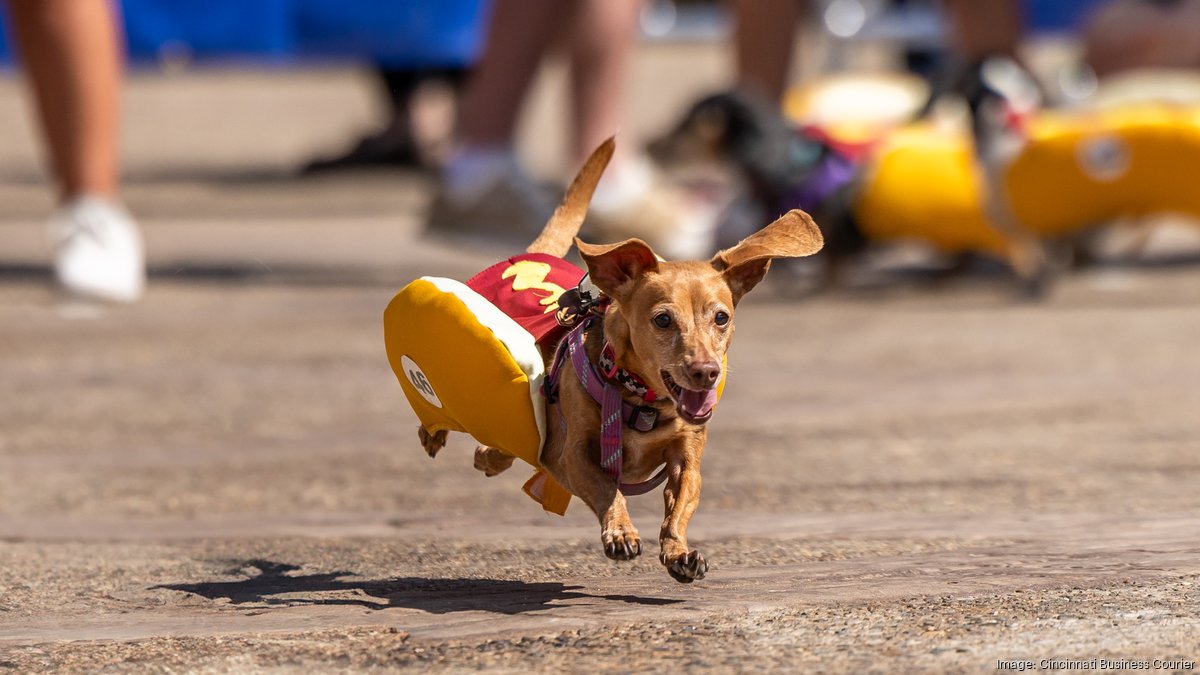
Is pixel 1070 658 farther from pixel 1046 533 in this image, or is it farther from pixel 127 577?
pixel 127 577

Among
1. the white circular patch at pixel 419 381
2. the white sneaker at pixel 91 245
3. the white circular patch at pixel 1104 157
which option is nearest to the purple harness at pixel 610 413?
the white circular patch at pixel 419 381

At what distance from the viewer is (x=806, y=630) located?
7.57 feet

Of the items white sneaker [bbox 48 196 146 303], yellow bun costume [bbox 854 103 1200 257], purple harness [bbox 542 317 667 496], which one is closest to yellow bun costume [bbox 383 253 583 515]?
purple harness [bbox 542 317 667 496]

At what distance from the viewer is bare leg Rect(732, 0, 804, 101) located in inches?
262

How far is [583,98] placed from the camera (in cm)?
610

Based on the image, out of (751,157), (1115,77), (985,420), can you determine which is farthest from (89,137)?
(1115,77)

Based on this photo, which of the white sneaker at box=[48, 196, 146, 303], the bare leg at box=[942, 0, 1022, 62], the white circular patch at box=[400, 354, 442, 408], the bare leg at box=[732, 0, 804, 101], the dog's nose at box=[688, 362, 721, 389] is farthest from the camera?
the bare leg at box=[942, 0, 1022, 62]

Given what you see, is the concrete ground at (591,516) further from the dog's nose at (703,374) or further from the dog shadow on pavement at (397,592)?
the dog's nose at (703,374)

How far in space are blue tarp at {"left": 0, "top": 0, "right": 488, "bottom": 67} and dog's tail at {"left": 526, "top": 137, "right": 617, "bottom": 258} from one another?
16.3ft

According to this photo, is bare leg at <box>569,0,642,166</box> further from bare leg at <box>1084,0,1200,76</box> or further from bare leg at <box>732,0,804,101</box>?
bare leg at <box>1084,0,1200,76</box>

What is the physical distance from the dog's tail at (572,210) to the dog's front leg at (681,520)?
48 centimetres

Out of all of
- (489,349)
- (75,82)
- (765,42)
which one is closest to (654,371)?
(489,349)

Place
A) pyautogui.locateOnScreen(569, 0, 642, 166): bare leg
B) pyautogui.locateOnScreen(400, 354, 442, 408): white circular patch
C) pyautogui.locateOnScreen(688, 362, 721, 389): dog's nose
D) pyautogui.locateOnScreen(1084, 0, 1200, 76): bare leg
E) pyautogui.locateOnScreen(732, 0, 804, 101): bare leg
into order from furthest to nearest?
pyautogui.locateOnScreen(1084, 0, 1200, 76): bare leg, pyautogui.locateOnScreen(732, 0, 804, 101): bare leg, pyautogui.locateOnScreen(569, 0, 642, 166): bare leg, pyautogui.locateOnScreen(400, 354, 442, 408): white circular patch, pyautogui.locateOnScreen(688, 362, 721, 389): dog's nose

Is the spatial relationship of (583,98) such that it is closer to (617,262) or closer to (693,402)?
(617,262)
